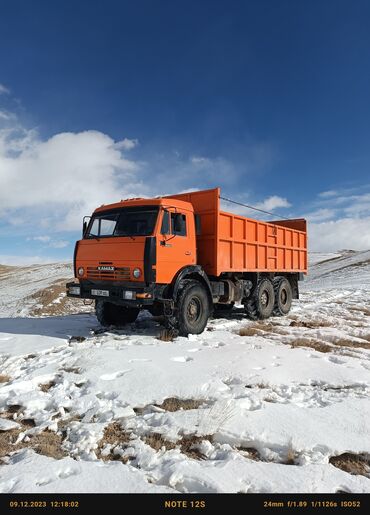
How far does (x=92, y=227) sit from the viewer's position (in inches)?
350

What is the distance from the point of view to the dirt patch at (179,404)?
450cm

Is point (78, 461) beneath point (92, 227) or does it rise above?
beneath

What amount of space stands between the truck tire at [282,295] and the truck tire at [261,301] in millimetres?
533

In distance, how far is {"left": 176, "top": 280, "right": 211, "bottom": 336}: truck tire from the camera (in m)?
8.16

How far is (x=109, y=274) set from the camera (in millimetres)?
8016

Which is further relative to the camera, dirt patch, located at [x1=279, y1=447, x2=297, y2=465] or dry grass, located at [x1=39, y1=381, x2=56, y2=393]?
dry grass, located at [x1=39, y1=381, x2=56, y2=393]

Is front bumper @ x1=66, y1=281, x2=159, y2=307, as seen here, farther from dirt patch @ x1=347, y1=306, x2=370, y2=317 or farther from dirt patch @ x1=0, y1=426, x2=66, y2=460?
dirt patch @ x1=347, y1=306, x2=370, y2=317

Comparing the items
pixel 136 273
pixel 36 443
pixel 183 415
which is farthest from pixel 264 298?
pixel 36 443

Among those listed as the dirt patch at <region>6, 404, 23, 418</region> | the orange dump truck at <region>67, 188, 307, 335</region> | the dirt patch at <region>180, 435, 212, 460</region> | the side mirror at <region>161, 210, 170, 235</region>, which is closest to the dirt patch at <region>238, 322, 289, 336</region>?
the orange dump truck at <region>67, 188, 307, 335</region>

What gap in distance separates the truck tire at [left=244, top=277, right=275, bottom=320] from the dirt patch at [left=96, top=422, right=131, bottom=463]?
25.3 ft

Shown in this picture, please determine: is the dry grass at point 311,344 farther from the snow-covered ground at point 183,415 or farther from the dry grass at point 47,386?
the dry grass at point 47,386
